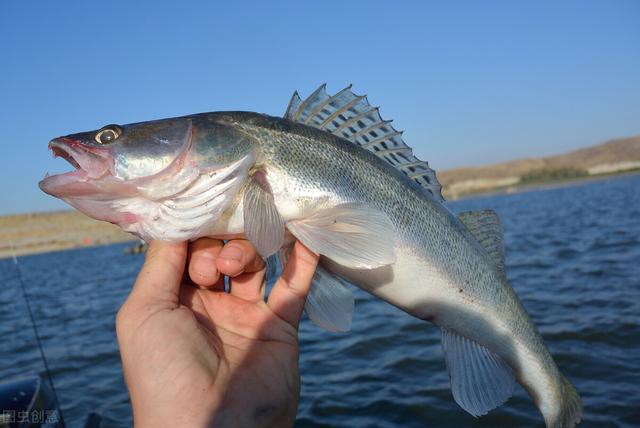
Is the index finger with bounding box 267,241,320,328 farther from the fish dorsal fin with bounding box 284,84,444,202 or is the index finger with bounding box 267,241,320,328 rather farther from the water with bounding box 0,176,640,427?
the water with bounding box 0,176,640,427

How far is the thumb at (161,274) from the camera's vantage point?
2.35 metres

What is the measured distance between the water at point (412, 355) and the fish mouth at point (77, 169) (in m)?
4.42

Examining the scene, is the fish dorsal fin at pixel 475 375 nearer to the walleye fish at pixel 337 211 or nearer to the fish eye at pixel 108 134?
the walleye fish at pixel 337 211

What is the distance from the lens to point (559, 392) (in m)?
3.30

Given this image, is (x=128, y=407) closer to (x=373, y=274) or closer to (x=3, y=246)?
(x=373, y=274)

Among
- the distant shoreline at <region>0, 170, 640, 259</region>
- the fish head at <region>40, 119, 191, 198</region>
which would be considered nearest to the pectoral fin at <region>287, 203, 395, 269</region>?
the fish head at <region>40, 119, 191, 198</region>

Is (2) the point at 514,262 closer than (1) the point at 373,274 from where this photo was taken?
No

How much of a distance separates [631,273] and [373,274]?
381 inches

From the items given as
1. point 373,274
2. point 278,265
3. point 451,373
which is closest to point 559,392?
point 451,373

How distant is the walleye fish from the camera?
248 centimetres

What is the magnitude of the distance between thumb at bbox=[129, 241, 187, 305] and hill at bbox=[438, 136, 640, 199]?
7492cm

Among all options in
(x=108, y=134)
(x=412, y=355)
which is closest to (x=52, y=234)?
(x=412, y=355)

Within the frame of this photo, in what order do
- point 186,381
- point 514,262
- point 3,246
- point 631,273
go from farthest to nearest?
point 3,246 → point 514,262 → point 631,273 → point 186,381

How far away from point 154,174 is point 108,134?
34cm
